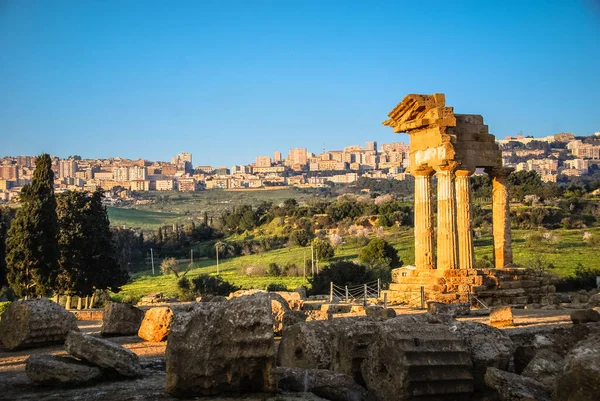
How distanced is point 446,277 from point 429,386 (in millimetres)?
17122

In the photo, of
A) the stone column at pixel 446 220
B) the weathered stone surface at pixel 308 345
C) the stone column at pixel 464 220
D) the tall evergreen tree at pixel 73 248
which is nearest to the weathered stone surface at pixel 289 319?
the weathered stone surface at pixel 308 345

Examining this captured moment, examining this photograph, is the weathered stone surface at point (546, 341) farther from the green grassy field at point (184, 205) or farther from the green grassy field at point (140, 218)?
the green grassy field at point (140, 218)

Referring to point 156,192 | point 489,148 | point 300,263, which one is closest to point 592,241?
point 300,263

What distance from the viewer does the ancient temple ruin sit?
25.8 m

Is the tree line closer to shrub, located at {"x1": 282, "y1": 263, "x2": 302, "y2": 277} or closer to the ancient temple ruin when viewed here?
the ancient temple ruin

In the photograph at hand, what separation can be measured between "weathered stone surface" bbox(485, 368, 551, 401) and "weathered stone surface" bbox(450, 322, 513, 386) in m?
0.82

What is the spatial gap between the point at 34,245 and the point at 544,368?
85.7 ft

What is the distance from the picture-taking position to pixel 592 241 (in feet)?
183

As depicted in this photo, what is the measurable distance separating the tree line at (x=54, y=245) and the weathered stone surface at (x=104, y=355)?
2215 centimetres

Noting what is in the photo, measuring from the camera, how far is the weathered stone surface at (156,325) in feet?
50.4

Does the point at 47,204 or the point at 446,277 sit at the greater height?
the point at 47,204

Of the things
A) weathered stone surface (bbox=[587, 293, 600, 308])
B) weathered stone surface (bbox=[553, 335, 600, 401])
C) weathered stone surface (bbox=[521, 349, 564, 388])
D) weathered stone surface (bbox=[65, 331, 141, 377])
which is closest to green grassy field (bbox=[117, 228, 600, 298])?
weathered stone surface (bbox=[587, 293, 600, 308])

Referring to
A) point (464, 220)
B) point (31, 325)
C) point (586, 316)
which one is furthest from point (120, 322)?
point (464, 220)

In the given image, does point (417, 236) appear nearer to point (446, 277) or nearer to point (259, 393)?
point (446, 277)
